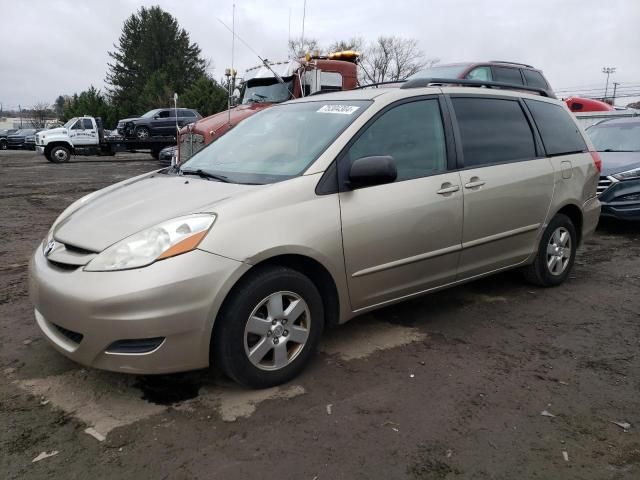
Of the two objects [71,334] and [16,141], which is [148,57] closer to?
[16,141]

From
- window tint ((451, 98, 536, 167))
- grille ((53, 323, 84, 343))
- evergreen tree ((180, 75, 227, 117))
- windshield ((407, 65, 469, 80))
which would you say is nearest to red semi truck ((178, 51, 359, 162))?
windshield ((407, 65, 469, 80))

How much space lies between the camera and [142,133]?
922 inches

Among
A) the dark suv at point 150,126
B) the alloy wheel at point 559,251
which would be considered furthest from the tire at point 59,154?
the alloy wheel at point 559,251

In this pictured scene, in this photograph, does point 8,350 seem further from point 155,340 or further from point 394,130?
point 394,130

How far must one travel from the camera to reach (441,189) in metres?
3.54

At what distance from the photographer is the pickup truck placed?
21688 mm

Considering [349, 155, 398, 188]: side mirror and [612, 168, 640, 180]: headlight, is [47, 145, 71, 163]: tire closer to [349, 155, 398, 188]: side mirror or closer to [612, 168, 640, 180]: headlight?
[612, 168, 640, 180]: headlight

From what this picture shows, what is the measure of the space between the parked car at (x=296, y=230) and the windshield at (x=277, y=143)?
0.02m

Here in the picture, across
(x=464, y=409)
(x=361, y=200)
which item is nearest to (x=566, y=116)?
(x=361, y=200)

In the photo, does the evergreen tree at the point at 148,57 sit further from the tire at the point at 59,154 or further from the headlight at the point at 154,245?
the headlight at the point at 154,245

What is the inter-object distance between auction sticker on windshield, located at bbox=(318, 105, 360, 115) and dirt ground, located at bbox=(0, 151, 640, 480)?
5.07 ft

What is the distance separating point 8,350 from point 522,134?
4128 millimetres

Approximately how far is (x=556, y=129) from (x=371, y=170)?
97.5 inches

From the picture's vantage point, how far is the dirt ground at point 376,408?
2283mm
